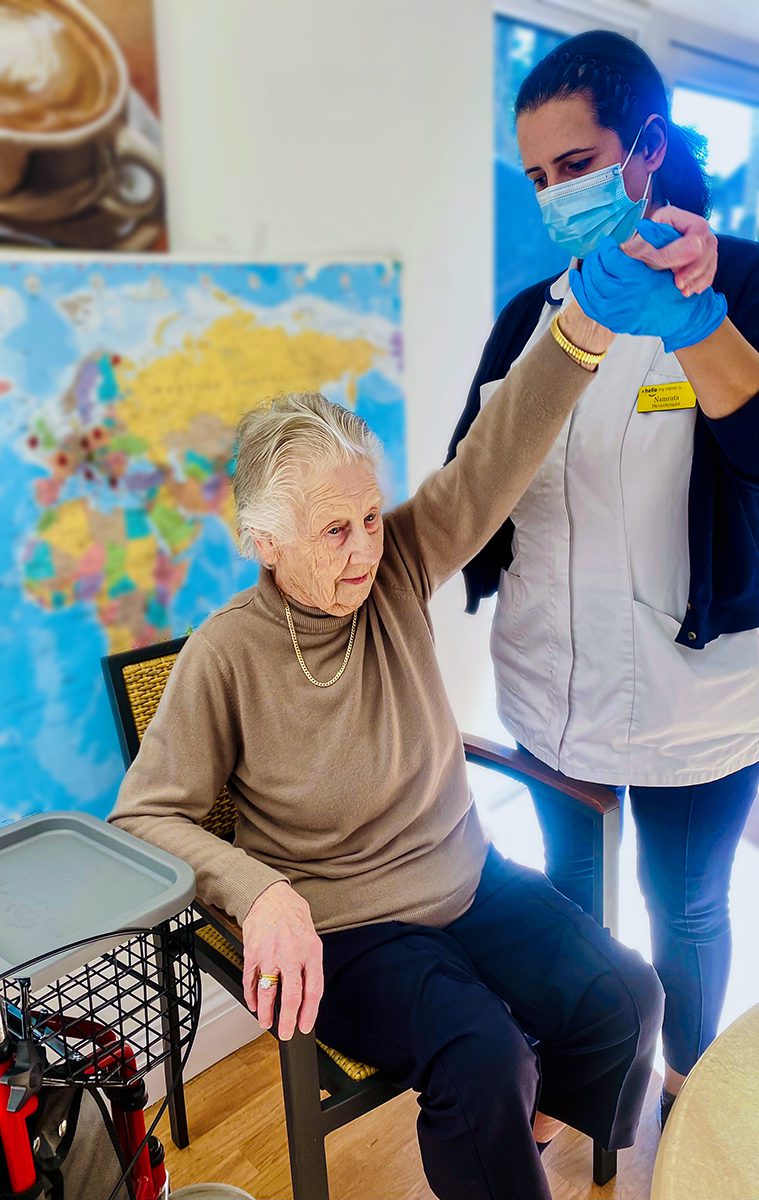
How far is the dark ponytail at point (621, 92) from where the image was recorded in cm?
122

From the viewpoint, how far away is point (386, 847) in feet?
4.62

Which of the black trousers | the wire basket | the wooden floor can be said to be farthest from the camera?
the wooden floor

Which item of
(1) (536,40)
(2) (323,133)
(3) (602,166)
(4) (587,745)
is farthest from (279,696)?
(1) (536,40)

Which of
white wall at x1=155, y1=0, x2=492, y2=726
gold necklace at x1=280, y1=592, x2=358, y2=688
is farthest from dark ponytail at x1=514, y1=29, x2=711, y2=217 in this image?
gold necklace at x1=280, y1=592, x2=358, y2=688

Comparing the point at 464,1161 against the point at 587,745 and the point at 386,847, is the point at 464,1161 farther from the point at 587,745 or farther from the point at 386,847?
the point at 587,745

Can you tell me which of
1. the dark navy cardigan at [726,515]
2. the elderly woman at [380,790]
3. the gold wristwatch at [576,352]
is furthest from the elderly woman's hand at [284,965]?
the gold wristwatch at [576,352]

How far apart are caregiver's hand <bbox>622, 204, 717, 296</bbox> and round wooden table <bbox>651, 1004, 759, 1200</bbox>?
0.82m

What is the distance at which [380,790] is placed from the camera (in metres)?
1.38

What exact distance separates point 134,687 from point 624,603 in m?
0.82

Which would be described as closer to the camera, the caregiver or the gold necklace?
the caregiver

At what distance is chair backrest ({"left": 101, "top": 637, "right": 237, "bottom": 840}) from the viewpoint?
1.54 meters

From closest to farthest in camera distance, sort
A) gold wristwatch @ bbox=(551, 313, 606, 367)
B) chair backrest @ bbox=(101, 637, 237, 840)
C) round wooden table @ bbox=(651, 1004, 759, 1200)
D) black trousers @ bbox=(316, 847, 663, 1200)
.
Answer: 1. round wooden table @ bbox=(651, 1004, 759, 1200)
2. black trousers @ bbox=(316, 847, 663, 1200)
3. gold wristwatch @ bbox=(551, 313, 606, 367)
4. chair backrest @ bbox=(101, 637, 237, 840)

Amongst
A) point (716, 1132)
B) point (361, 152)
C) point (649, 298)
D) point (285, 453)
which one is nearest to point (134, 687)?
point (285, 453)

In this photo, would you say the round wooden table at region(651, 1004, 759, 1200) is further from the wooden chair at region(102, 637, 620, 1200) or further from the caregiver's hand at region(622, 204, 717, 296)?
the caregiver's hand at region(622, 204, 717, 296)
